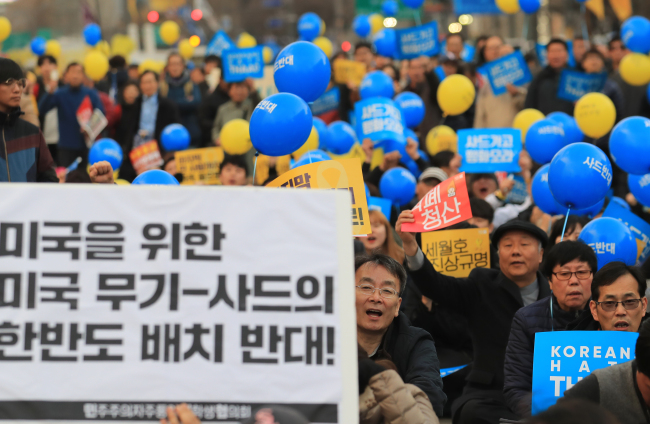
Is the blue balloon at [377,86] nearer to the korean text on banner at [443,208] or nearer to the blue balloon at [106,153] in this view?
the blue balloon at [106,153]

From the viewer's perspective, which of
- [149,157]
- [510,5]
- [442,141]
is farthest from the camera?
[510,5]

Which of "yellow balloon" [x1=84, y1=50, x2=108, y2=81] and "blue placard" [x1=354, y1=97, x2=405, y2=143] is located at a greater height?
"yellow balloon" [x1=84, y1=50, x2=108, y2=81]

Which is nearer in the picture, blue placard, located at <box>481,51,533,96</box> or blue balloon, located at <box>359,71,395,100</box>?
blue placard, located at <box>481,51,533,96</box>

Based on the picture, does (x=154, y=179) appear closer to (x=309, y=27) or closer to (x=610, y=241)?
(x=610, y=241)

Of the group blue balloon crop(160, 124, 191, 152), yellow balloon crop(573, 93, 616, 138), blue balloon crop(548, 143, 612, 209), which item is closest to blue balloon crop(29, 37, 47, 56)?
blue balloon crop(160, 124, 191, 152)

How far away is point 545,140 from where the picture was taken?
695 cm

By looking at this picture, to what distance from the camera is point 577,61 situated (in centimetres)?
954

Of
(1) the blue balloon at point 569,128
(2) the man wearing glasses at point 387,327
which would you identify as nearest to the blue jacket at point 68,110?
(1) the blue balloon at point 569,128

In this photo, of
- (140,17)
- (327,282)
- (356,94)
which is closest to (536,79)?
(356,94)

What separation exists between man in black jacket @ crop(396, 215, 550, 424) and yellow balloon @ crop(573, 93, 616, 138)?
2.54 meters

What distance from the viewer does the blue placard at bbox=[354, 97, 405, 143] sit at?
7.50 m

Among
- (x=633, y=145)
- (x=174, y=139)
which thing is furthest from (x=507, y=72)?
(x=633, y=145)

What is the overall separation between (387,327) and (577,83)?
591 cm

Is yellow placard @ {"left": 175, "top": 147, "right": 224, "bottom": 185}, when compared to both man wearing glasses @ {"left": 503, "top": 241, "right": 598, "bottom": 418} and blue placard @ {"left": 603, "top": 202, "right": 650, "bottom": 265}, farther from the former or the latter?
man wearing glasses @ {"left": 503, "top": 241, "right": 598, "bottom": 418}
